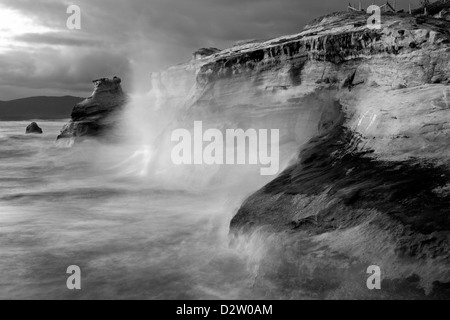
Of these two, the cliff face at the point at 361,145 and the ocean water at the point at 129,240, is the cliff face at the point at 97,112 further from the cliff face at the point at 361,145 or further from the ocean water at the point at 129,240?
the cliff face at the point at 361,145

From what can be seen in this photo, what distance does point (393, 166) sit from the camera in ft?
27.8

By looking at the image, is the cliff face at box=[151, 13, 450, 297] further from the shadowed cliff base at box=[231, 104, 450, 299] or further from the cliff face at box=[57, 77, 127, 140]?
the cliff face at box=[57, 77, 127, 140]

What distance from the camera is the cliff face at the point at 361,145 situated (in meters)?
6.85

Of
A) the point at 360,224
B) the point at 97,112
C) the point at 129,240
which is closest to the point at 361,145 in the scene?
the point at 360,224

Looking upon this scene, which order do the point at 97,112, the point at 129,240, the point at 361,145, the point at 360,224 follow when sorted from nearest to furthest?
the point at 360,224 → the point at 361,145 → the point at 129,240 → the point at 97,112

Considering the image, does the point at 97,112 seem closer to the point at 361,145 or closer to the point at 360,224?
the point at 361,145

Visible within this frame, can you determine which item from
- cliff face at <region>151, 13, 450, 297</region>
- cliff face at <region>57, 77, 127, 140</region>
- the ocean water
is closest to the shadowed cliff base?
cliff face at <region>151, 13, 450, 297</region>

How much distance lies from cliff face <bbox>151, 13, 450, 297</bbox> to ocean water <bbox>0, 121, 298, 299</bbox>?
3.52ft

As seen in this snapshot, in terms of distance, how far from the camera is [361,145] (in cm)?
980

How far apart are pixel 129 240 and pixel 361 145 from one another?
245 inches

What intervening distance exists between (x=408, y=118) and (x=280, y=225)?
357cm

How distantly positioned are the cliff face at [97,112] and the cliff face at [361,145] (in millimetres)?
22912

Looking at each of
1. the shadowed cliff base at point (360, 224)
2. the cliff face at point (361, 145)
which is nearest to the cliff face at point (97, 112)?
the cliff face at point (361, 145)
